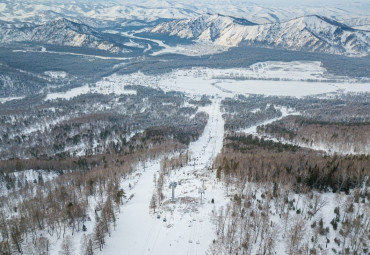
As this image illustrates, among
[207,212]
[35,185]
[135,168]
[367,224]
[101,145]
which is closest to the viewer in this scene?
[367,224]

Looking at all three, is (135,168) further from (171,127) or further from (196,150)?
(171,127)

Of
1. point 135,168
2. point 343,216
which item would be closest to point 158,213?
point 343,216

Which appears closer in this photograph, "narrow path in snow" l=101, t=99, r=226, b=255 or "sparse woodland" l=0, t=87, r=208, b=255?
"narrow path in snow" l=101, t=99, r=226, b=255

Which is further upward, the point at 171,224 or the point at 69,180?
the point at 171,224

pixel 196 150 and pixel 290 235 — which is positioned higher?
pixel 290 235

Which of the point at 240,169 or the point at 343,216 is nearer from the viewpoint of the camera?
the point at 343,216

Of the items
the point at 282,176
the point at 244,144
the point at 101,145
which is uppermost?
the point at 282,176

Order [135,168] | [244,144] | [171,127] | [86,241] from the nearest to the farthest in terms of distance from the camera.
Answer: [86,241] < [135,168] < [244,144] < [171,127]

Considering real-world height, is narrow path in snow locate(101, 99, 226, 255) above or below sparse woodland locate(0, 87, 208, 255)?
above

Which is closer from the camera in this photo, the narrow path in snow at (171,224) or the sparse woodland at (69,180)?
the narrow path in snow at (171,224)

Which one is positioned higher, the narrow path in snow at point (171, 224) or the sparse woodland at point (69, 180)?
the narrow path in snow at point (171, 224)

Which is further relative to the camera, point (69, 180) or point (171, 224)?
point (69, 180)
